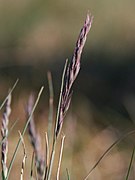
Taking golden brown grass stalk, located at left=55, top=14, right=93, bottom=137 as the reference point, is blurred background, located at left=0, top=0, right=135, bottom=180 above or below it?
Answer: below

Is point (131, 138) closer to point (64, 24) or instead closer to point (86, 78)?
point (86, 78)

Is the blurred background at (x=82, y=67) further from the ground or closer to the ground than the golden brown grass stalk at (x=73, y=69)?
closer to the ground

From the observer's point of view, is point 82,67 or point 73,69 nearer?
point 73,69

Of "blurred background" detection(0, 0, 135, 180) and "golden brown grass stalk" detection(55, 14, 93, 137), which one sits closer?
"golden brown grass stalk" detection(55, 14, 93, 137)

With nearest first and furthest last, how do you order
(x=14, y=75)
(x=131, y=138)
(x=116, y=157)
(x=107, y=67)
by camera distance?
(x=116, y=157) → (x=131, y=138) → (x=14, y=75) → (x=107, y=67)

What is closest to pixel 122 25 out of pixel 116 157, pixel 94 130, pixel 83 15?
pixel 83 15

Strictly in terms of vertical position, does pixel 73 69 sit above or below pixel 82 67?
above

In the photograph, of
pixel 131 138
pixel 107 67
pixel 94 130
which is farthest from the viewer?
pixel 107 67

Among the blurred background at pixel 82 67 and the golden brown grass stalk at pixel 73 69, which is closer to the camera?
the golden brown grass stalk at pixel 73 69
